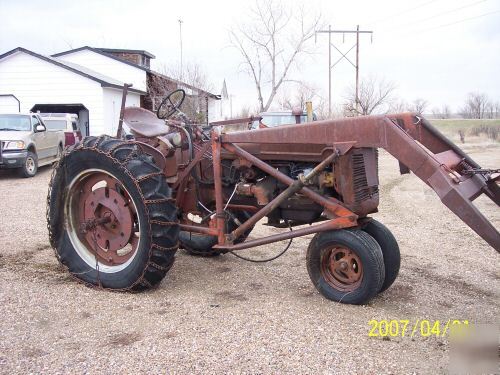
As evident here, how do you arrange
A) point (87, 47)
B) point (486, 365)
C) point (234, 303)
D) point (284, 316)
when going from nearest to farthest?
point (486, 365)
point (284, 316)
point (234, 303)
point (87, 47)

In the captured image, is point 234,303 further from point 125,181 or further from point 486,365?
point 486,365

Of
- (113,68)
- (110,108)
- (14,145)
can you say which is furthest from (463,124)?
(14,145)

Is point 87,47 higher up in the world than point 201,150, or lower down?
higher up

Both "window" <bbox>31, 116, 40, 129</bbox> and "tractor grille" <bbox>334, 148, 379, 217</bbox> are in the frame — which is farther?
"window" <bbox>31, 116, 40, 129</bbox>

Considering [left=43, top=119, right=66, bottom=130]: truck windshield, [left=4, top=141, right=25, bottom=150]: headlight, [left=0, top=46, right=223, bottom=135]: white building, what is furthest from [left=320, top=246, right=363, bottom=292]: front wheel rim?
[left=0, top=46, right=223, bottom=135]: white building

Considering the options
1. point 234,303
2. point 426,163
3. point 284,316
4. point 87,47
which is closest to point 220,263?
point 234,303

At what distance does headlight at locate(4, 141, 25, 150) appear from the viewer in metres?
14.4

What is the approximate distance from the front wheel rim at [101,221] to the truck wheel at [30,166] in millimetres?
10345

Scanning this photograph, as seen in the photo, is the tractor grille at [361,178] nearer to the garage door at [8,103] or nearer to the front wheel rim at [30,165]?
the front wheel rim at [30,165]

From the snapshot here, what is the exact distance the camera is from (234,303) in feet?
14.9

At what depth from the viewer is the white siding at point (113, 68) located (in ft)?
97.2

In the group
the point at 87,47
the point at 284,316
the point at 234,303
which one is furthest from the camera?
the point at 87,47

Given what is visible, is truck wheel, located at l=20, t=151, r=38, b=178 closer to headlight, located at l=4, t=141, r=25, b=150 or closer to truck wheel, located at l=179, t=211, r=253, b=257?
headlight, located at l=4, t=141, r=25, b=150

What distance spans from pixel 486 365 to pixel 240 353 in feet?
5.01
